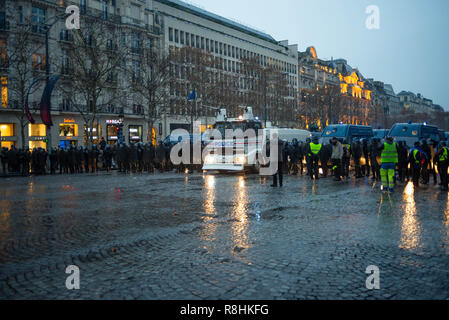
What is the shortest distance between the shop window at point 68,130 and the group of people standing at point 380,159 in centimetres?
2910

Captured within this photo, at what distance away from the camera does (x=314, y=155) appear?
18625mm

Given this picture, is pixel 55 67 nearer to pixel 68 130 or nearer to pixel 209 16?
pixel 68 130

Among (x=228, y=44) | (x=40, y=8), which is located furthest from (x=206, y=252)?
(x=228, y=44)

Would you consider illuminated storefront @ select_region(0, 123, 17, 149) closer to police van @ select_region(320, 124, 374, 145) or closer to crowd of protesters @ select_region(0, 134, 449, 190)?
crowd of protesters @ select_region(0, 134, 449, 190)

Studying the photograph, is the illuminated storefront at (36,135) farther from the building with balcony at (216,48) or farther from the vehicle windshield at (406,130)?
the vehicle windshield at (406,130)

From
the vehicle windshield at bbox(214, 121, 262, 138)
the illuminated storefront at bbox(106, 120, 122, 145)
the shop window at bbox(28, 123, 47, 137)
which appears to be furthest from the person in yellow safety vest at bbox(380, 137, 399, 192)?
the illuminated storefront at bbox(106, 120, 122, 145)

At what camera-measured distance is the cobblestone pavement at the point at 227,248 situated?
4520 millimetres

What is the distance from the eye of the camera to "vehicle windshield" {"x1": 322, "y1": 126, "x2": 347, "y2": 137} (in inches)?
923

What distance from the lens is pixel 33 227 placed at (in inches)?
320

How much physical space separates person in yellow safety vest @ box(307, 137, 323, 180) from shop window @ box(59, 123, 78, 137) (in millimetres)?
32499

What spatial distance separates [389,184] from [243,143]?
8557 millimetres

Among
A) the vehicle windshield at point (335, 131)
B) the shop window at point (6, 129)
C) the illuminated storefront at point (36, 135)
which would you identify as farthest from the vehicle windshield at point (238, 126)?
the shop window at point (6, 129)
